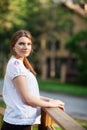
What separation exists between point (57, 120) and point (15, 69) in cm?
66

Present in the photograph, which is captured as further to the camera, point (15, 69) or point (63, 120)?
point (15, 69)

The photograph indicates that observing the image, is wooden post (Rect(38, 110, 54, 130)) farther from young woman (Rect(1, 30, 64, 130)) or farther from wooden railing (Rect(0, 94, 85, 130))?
young woman (Rect(1, 30, 64, 130))

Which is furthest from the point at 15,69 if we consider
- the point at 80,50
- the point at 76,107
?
the point at 80,50

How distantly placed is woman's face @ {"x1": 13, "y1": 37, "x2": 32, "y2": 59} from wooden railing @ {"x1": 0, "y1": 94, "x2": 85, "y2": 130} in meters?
0.45

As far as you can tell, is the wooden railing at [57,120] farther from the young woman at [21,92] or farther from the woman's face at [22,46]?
the woman's face at [22,46]

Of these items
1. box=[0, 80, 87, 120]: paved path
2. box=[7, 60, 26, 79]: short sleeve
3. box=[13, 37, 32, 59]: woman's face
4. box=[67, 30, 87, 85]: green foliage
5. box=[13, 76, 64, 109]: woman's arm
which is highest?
box=[13, 37, 32, 59]: woman's face

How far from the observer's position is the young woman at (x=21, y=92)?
11.2 feet

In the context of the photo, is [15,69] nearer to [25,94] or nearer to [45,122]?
[25,94]

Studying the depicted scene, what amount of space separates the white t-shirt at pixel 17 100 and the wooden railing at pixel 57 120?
123mm

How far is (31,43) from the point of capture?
3697 millimetres

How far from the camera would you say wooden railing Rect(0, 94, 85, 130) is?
2.82m

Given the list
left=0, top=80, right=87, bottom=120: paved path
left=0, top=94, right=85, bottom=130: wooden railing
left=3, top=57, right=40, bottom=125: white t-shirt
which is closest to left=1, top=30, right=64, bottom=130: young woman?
left=3, top=57, right=40, bottom=125: white t-shirt

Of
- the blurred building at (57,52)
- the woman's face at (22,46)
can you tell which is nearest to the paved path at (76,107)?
the woman's face at (22,46)

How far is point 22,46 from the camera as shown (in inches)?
143
